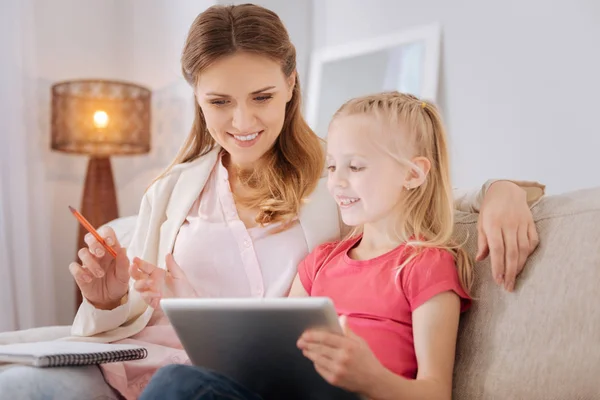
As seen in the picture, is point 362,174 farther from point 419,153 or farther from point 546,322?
point 546,322

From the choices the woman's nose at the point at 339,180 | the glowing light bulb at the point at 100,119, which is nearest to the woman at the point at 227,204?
the woman's nose at the point at 339,180

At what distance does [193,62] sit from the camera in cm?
138

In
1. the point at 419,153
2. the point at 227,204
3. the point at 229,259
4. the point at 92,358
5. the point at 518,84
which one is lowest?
the point at 92,358

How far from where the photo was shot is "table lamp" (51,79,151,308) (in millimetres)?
2623

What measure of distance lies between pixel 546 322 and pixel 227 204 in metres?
0.71

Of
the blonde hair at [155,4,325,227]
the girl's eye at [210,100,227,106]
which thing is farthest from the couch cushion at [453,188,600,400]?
the girl's eye at [210,100,227,106]

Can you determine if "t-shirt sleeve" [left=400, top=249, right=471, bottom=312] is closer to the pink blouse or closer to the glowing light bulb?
the pink blouse

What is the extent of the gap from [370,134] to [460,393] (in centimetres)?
43

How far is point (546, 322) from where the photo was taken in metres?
0.98

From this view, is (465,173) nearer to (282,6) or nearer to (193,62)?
(282,6)

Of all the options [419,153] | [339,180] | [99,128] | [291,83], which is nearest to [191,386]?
[339,180]

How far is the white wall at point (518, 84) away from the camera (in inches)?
92.1

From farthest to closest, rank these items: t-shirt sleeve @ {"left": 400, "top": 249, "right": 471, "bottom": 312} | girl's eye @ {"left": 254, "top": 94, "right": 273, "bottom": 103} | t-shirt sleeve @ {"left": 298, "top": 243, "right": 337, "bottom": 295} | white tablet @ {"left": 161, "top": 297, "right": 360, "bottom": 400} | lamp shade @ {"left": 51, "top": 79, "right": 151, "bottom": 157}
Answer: lamp shade @ {"left": 51, "top": 79, "right": 151, "bottom": 157}
girl's eye @ {"left": 254, "top": 94, "right": 273, "bottom": 103}
t-shirt sleeve @ {"left": 298, "top": 243, "right": 337, "bottom": 295}
t-shirt sleeve @ {"left": 400, "top": 249, "right": 471, "bottom": 312}
white tablet @ {"left": 161, "top": 297, "right": 360, "bottom": 400}

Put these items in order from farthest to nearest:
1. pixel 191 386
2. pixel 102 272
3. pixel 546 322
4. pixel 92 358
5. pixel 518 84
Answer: pixel 518 84 < pixel 102 272 < pixel 92 358 < pixel 546 322 < pixel 191 386
